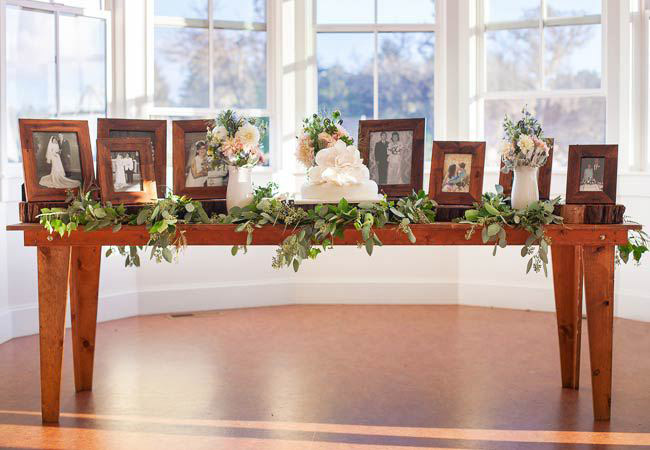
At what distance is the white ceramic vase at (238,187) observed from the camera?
11.8 ft

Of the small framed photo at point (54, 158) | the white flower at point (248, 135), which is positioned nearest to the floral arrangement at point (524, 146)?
the white flower at point (248, 135)

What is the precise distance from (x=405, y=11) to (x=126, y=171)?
129 inches

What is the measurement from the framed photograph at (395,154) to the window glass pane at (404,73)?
2.47 metres

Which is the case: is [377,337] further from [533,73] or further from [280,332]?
[533,73]

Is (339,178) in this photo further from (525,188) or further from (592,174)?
(592,174)

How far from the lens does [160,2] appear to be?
595cm

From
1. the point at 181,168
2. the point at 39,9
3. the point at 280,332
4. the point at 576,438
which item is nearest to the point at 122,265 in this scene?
the point at 280,332

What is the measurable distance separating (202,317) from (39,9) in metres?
2.23

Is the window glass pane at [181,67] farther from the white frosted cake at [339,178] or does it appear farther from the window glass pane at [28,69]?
the white frosted cake at [339,178]

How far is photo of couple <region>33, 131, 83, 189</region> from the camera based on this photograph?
3.59 meters

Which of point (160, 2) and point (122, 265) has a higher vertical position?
point (160, 2)

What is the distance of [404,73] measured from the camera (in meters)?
6.29

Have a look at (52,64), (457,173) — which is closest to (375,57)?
(52,64)

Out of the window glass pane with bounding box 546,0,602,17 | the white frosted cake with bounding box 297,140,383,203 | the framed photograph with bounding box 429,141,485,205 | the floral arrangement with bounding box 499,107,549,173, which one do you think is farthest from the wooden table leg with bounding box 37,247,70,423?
the window glass pane with bounding box 546,0,602,17
